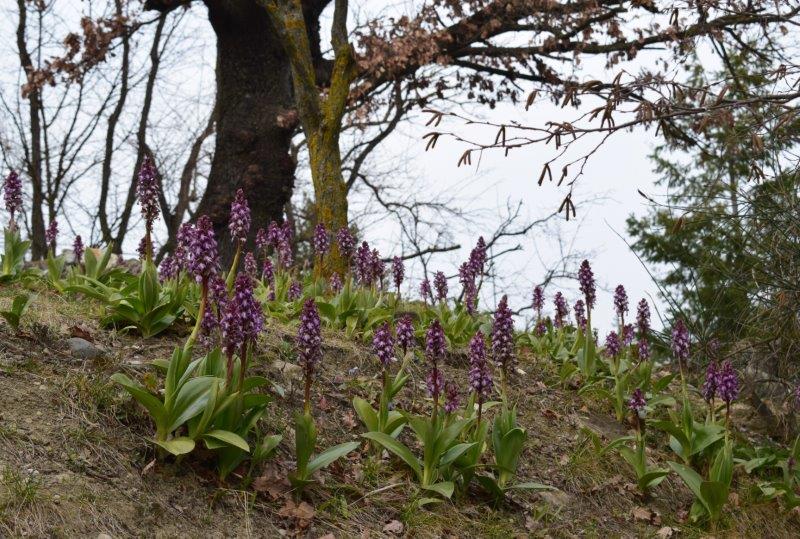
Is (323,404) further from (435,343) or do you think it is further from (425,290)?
(425,290)

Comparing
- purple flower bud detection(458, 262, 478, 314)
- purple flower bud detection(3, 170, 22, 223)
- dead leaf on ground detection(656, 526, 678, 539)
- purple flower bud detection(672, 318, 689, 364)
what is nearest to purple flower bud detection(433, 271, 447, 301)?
purple flower bud detection(458, 262, 478, 314)

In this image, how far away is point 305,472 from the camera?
4.09m

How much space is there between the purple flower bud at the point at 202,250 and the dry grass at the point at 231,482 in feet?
2.44

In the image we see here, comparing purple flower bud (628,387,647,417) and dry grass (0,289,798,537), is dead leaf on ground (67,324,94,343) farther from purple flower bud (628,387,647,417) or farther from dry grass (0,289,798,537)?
purple flower bud (628,387,647,417)

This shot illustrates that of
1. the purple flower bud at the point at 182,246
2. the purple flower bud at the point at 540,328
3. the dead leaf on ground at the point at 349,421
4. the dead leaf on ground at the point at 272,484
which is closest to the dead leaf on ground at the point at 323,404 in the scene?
the dead leaf on ground at the point at 349,421

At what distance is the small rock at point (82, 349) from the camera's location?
15.6 feet

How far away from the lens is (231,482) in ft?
13.5

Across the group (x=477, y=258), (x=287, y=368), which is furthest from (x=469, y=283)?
(x=287, y=368)

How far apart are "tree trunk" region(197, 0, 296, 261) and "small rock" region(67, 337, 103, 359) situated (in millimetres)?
6246

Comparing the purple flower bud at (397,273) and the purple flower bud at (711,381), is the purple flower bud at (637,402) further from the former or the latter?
the purple flower bud at (397,273)

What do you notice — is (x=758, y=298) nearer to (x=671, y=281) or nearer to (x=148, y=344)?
(x=148, y=344)

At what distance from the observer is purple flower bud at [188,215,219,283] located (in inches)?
156

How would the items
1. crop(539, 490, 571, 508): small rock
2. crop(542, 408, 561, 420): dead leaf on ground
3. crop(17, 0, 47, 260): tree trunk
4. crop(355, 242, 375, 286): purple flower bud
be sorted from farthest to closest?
crop(17, 0, 47, 260): tree trunk < crop(355, 242, 375, 286): purple flower bud < crop(542, 408, 561, 420): dead leaf on ground < crop(539, 490, 571, 508): small rock

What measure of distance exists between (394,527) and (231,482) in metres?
0.90
